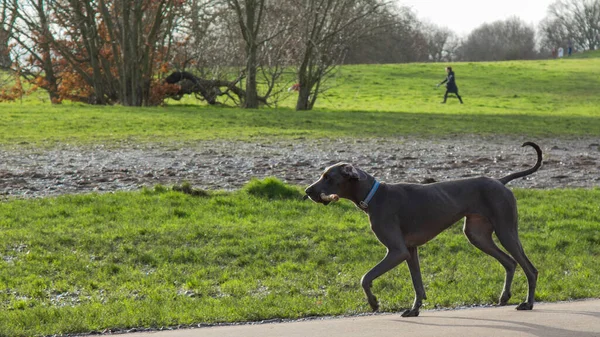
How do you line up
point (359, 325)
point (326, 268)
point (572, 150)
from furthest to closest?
point (572, 150), point (326, 268), point (359, 325)

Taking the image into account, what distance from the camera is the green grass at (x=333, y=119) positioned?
2688 cm

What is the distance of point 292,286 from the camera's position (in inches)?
415

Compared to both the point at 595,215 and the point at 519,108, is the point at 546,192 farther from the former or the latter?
the point at 519,108

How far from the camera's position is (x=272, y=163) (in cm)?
1981

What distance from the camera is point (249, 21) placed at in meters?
37.1

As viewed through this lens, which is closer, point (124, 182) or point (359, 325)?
point (359, 325)

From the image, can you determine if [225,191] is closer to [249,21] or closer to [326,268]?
[326,268]

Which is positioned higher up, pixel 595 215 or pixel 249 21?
pixel 249 21

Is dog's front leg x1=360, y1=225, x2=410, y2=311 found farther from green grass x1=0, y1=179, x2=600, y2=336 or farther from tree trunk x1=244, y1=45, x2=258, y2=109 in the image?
tree trunk x1=244, y1=45, x2=258, y2=109

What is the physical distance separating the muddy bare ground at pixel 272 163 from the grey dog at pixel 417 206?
7.04 meters

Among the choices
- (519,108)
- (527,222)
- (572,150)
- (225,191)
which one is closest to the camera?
(527,222)

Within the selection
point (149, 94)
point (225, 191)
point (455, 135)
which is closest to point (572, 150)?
point (455, 135)

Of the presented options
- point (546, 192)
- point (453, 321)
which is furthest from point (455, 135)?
point (453, 321)

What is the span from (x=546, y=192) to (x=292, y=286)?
23.1ft
